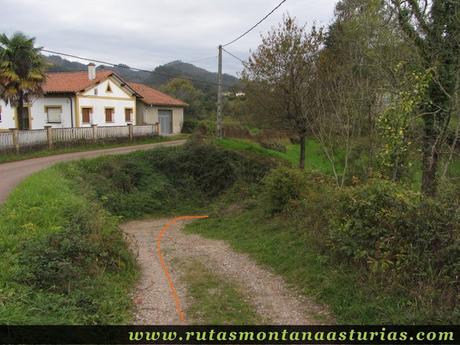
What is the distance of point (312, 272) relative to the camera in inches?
300

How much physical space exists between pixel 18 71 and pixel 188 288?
1695 centimetres

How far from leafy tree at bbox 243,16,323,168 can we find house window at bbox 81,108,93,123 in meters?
14.6

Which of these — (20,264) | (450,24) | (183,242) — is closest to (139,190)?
(183,242)

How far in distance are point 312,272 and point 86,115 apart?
23.3m

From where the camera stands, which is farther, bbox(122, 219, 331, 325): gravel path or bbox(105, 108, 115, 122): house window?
bbox(105, 108, 115, 122): house window

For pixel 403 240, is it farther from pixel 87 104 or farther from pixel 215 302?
pixel 87 104

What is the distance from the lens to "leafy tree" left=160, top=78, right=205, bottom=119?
145 ft

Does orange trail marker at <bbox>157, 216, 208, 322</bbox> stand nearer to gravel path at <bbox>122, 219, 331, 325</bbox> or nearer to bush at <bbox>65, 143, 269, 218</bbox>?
gravel path at <bbox>122, 219, 331, 325</bbox>

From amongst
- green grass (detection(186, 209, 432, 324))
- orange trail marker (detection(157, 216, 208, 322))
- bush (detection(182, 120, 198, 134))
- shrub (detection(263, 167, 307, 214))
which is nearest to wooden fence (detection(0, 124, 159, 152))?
bush (detection(182, 120, 198, 134))

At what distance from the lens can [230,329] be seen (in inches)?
228

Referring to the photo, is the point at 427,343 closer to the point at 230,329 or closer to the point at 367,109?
the point at 230,329

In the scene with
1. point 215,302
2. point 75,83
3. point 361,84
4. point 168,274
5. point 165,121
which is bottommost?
point 168,274

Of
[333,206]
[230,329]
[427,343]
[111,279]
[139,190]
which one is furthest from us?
[139,190]

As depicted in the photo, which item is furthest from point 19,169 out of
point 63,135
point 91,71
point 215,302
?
point 91,71
